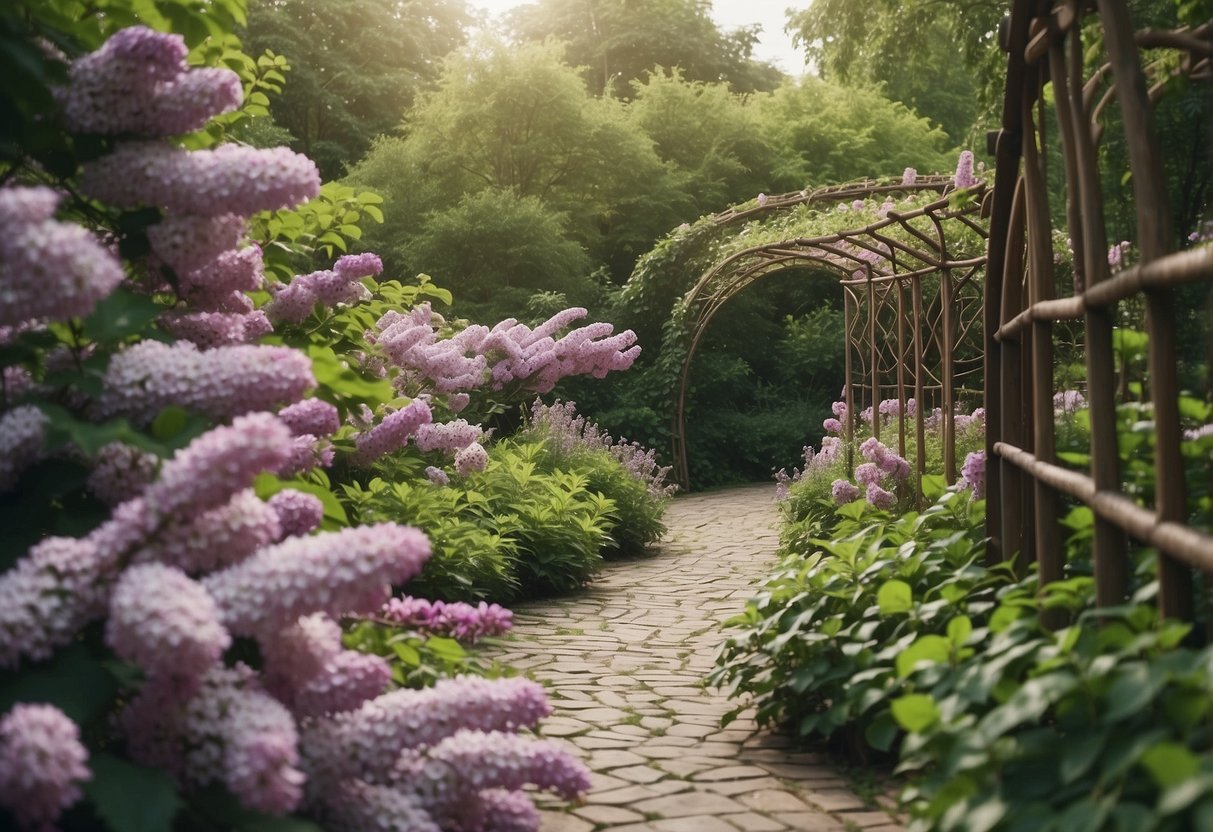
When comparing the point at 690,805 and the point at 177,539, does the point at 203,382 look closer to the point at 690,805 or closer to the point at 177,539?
the point at 177,539

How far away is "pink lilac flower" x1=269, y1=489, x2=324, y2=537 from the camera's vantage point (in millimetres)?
2621

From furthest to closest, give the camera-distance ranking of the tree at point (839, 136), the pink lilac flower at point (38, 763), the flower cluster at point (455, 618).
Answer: the tree at point (839, 136) < the flower cluster at point (455, 618) < the pink lilac flower at point (38, 763)

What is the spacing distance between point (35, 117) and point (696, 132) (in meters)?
22.8

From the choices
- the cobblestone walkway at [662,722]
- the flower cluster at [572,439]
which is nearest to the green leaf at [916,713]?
the cobblestone walkway at [662,722]

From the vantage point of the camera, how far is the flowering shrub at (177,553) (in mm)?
2025

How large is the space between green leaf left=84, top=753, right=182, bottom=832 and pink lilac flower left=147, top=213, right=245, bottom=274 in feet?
3.76

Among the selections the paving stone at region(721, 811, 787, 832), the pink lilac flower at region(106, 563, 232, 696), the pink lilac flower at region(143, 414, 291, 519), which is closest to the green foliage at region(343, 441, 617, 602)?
the paving stone at region(721, 811, 787, 832)

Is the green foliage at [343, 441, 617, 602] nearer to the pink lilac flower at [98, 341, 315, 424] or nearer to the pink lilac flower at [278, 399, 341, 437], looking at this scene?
the pink lilac flower at [278, 399, 341, 437]

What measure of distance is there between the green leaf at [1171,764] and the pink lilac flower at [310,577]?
1.28 metres

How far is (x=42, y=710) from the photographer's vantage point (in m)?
1.87

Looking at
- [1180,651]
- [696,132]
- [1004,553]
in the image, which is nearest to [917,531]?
[1004,553]

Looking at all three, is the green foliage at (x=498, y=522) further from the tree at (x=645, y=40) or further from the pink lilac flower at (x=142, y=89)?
the tree at (x=645, y=40)

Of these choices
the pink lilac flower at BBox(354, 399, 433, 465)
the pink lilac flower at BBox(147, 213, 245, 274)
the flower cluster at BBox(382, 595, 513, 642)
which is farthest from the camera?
the pink lilac flower at BBox(354, 399, 433, 465)

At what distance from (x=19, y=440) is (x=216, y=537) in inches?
19.3
